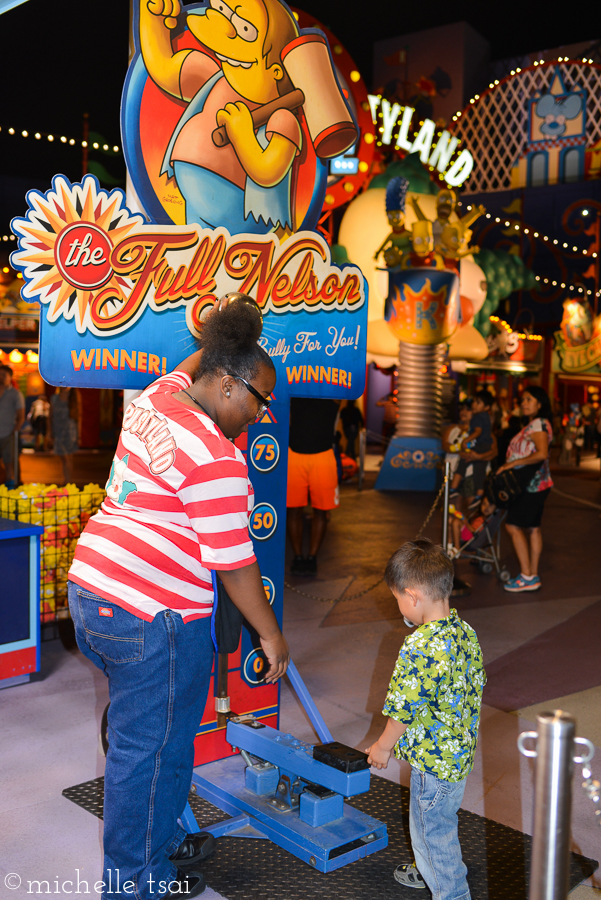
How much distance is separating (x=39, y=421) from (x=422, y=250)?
10.1m

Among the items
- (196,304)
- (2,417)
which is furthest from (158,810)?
(2,417)

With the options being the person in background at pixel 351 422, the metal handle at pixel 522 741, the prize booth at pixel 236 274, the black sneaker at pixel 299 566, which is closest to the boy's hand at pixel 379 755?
the prize booth at pixel 236 274

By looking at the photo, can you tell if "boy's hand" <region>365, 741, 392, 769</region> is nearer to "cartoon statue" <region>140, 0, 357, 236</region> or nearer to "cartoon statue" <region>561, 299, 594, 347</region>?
"cartoon statue" <region>140, 0, 357, 236</region>

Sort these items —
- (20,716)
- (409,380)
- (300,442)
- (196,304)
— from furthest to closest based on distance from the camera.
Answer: (409,380), (300,442), (20,716), (196,304)

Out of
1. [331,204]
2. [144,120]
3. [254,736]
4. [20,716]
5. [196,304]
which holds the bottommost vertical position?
[20,716]

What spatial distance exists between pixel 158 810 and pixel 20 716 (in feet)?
6.14

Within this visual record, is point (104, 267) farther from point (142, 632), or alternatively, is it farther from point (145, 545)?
point (142, 632)

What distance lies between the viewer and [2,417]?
865cm

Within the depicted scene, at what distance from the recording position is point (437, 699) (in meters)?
2.20

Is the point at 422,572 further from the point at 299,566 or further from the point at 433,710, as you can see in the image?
the point at 299,566

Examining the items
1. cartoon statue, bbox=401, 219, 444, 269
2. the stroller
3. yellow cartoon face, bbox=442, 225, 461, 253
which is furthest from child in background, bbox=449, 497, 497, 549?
yellow cartoon face, bbox=442, 225, 461, 253

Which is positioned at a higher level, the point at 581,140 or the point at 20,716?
the point at 581,140

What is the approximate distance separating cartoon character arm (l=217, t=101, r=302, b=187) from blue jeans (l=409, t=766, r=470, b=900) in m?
2.34

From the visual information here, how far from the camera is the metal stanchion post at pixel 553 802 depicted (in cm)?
129
